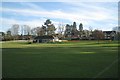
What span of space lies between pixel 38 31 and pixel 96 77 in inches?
4284

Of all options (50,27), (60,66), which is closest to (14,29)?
(50,27)

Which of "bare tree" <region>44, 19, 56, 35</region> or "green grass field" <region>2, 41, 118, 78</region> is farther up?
"bare tree" <region>44, 19, 56, 35</region>

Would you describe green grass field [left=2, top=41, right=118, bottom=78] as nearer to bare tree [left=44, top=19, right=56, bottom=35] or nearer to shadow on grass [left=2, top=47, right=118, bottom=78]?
shadow on grass [left=2, top=47, right=118, bottom=78]

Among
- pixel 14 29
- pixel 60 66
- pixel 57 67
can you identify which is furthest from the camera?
pixel 14 29

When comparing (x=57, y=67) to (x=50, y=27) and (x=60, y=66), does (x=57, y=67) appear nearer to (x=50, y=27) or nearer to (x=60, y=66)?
(x=60, y=66)

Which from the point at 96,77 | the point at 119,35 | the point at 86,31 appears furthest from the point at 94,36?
the point at 96,77

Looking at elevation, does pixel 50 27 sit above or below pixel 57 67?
above

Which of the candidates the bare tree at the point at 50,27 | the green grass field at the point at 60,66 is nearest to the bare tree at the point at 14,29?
the bare tree at the point at 50,27

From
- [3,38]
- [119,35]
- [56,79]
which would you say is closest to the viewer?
[56,79]

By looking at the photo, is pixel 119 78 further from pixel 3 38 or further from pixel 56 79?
pixel 3 38

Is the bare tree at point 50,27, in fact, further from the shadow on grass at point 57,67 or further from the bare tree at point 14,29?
the shadow on grass at point 57,67

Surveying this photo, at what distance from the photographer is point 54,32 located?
403ft

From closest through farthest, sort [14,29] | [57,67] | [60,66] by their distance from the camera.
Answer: [57,67], [60,66], [14,29]

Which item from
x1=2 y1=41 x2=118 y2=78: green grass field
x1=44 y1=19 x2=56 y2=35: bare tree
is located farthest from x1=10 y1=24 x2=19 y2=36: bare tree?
x1=2 y1=41 x2=118 y2=78: green grass field
